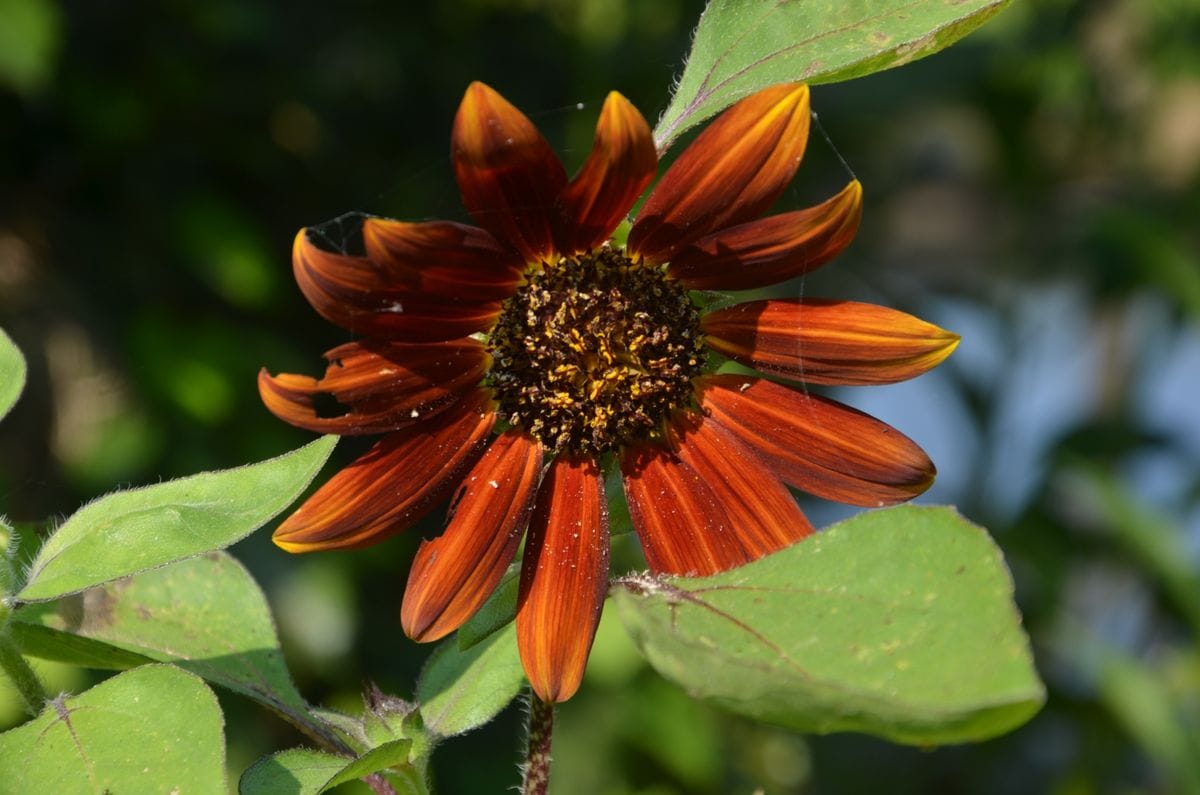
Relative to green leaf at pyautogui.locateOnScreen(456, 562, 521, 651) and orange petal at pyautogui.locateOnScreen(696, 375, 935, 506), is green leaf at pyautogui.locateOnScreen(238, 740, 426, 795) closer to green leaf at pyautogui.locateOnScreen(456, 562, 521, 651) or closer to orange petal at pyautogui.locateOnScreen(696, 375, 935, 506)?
green leaf at pyautogui.locateOnScreen(456, 562, 521, 651)

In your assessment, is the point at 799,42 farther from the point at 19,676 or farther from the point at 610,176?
the point at 19,676

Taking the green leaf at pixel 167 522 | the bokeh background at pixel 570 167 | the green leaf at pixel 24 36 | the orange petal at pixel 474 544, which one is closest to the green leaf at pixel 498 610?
the orange petal at pixel 474 544

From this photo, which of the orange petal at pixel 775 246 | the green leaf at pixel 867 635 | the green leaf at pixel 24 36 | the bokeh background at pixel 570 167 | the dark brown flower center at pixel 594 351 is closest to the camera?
the green leaf at pixel 867 635

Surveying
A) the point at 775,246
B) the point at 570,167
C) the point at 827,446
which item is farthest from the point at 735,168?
the point at 570,167

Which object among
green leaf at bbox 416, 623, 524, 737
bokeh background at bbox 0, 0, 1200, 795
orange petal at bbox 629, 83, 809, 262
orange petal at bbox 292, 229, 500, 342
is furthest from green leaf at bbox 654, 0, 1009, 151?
bokeh background at bbox 0, 0, 1200, 795

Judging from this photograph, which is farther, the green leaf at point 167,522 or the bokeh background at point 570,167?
the bokeh background at point 570,167

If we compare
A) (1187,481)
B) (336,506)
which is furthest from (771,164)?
(1187,481)

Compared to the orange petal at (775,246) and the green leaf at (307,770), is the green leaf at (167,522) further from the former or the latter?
the orange petal at (775,246)
